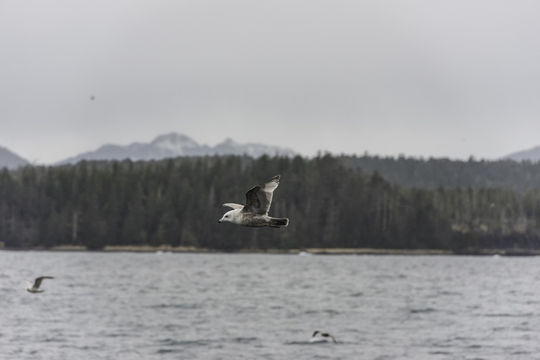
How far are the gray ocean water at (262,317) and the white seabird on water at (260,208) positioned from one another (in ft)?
102

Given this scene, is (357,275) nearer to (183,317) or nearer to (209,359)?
(183,317)

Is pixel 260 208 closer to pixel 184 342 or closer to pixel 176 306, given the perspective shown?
pixel 184 342

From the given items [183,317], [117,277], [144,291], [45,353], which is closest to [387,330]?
[183,317]

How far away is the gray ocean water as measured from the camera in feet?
184

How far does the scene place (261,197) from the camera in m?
22.2

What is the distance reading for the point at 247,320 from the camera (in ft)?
239

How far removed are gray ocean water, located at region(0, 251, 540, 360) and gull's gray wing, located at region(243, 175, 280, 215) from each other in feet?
103

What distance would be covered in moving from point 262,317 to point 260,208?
5360cm

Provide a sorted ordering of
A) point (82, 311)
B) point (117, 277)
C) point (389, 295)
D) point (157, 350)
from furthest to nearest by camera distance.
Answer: point (117, 277), point (389, 295), point (82, 311), point (157, 350)

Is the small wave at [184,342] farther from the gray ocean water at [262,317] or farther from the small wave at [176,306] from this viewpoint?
the small wave at [176,306]

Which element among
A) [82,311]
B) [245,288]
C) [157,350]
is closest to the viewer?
[157,350]

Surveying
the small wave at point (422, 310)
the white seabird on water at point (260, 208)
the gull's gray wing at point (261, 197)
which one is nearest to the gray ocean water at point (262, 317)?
the small wave at point (422, 310)

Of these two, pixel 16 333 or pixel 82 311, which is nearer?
pixel 16 333

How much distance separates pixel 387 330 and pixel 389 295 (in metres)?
36.3
